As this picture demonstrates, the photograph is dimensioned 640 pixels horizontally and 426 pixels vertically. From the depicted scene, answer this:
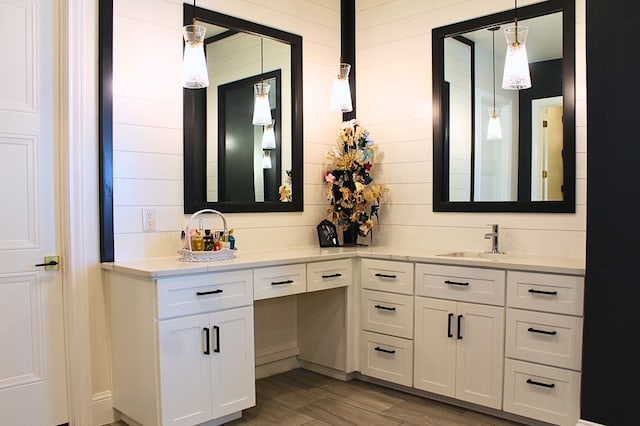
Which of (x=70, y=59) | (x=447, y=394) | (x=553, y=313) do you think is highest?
(x=70, y=59)

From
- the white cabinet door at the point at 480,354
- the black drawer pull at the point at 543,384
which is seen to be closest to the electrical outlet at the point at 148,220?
the white cabinet door at the point at 480,354

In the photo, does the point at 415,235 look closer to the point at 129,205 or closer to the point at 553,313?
the point at 553,313

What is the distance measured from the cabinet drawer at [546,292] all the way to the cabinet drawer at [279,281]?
47.0 inches

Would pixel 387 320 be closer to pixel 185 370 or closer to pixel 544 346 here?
pixel 544 346

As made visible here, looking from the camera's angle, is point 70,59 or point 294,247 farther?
point 294,247

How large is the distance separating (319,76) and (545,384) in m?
2.62

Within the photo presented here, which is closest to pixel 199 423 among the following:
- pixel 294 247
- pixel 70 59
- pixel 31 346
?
pixel 31 346

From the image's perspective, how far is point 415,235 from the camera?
3.84 m

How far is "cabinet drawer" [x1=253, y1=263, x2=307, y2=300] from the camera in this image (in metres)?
2.99

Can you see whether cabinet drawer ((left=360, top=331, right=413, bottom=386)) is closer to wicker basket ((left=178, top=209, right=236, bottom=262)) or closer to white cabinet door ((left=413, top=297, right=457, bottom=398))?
white cabinet door ((left=413, top=297, right=457, bottom=398))

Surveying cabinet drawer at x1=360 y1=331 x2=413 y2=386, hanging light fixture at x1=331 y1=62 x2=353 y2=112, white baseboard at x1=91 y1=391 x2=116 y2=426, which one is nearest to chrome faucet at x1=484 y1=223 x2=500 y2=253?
cabinet drawer at x1=360 y1=331 x2=413 y2=386

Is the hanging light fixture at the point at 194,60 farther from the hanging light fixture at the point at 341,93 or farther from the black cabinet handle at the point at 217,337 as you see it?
the black cabinet handle at the point at 217,337

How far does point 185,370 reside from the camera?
105 inches

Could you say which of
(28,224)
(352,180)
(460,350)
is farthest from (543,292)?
(28,224)
